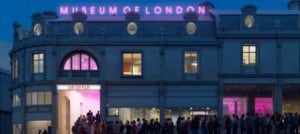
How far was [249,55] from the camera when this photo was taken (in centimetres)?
8569

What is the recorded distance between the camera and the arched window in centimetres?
8506

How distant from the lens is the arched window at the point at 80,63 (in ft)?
279

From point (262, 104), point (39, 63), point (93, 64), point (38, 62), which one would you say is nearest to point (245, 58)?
point (262, 104)

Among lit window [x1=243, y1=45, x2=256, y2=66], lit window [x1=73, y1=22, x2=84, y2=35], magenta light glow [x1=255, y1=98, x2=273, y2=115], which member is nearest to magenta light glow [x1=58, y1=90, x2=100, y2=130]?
lit window [x1=73, y1=22, x2=84, y2=35]

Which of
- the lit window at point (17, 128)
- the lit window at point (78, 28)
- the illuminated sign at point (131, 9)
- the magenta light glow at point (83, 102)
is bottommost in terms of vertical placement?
the lit window at point (17, 128)

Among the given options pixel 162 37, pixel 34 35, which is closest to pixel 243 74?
pixel 162 37

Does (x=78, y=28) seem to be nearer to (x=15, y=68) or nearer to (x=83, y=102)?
(x=83, y=102)

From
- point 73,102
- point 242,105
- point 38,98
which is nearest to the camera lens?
point 38,98

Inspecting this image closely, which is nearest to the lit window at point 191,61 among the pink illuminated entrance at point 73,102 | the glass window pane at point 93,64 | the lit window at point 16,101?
the glass window pane at point 93,64

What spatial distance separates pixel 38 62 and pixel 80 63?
4237 millimetres

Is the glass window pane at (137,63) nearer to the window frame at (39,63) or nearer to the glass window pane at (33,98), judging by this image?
the window frame at (39,63)

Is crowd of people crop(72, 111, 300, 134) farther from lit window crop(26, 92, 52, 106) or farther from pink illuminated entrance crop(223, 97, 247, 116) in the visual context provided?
pink illuminated entrance crop(223, 97, 247, 116)

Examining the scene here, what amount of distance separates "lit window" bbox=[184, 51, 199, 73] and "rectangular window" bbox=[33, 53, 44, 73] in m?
14.2

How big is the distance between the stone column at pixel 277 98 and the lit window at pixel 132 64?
530 inches
